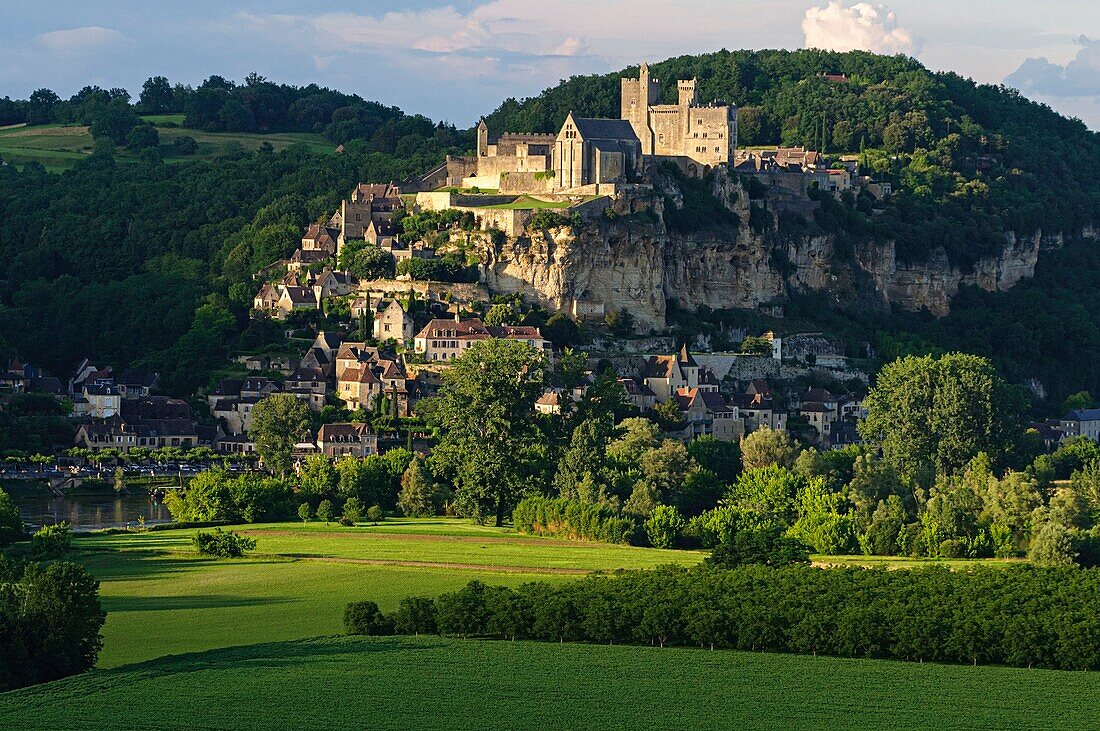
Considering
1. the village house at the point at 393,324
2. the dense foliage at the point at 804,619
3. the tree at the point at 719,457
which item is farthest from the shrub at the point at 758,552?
the village house at the point at 393,324

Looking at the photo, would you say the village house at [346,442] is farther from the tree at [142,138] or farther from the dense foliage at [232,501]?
the tree at [142,138]

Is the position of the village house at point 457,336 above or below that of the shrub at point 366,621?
above

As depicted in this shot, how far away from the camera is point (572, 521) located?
75.1 metres

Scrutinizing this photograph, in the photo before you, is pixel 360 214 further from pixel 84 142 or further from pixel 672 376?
pixel 84 142

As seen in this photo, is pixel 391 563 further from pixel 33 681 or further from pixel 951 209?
pixel 951 209

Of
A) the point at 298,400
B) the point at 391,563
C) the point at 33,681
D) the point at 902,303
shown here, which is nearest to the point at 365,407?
the point at 298,400

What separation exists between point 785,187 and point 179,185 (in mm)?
37664

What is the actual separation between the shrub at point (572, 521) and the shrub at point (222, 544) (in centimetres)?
1130

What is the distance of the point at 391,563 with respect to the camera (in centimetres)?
6625

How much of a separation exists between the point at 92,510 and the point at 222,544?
17.7 metres

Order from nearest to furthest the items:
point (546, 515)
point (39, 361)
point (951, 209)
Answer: point (546, 515)
point (39, 361)
point (951, 209)

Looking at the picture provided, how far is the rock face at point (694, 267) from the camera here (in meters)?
106

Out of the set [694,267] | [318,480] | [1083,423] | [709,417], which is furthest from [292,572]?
[1083,423]

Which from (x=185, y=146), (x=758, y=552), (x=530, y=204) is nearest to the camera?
(x=758, y=552)
